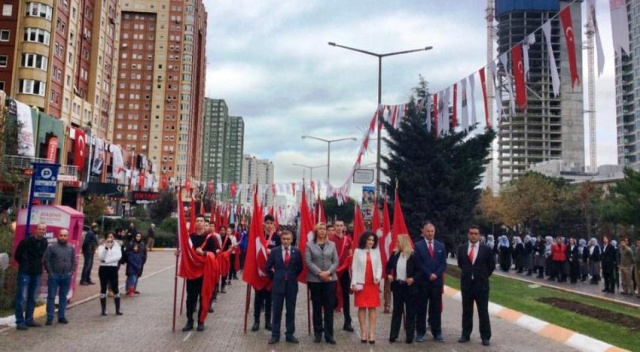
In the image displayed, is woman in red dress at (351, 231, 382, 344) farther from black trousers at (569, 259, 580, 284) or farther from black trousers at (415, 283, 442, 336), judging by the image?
black trousers at (569, 259, 580, 284)

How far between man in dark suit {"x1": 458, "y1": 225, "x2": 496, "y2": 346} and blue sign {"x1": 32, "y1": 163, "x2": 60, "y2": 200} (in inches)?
342

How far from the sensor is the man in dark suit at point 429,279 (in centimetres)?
994

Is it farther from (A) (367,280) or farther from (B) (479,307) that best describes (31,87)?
(B) (479,307)

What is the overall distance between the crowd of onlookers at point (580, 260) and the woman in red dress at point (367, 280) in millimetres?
11202

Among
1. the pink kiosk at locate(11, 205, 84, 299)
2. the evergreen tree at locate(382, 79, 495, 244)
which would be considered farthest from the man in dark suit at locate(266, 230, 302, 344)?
the evergreen tree at locate(382, 79, 495, 244)

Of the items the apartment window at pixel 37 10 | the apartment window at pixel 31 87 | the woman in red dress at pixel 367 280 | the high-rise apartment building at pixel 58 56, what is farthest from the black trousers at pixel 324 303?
the apartment window at pixel 37 10

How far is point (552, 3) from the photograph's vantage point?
148750 mm

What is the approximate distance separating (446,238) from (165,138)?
9370cm

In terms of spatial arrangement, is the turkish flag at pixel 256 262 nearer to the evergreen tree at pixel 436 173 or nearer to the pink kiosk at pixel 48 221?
the pink kiosk at pixel 48 221

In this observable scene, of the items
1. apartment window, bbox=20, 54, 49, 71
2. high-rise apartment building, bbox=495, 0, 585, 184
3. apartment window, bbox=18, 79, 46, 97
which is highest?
high-rise apartment building, bbox=495, 0, 585, 184

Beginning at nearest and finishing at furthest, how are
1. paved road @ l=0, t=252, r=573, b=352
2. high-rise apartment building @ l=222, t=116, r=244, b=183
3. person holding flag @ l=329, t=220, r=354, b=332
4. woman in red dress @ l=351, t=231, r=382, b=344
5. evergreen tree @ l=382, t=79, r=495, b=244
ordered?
paved road @ l=0, t=252, r=573, b=352, woman in red dress @ l=351, t=231, r=382, b=344, person holding flag @ l=329, t=220, r=354, b=332, evergreen tree @ l=382, t=79, r=495, b=244, high-rise apartment building @ l=222, t=116, r=244, b=183

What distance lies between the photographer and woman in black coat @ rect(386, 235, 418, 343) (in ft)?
32.2

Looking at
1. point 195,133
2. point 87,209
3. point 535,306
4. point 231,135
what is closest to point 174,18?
point 195,133

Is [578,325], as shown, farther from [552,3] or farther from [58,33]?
[552,3]
